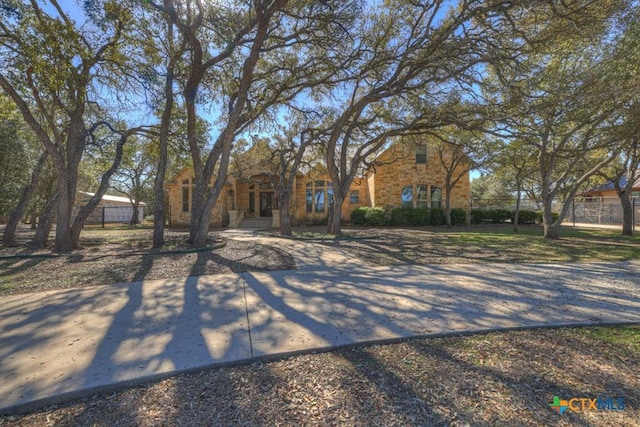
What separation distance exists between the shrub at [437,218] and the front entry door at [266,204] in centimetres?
1164

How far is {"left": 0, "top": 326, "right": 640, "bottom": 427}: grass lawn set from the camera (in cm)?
199

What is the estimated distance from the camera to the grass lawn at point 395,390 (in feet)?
6.54

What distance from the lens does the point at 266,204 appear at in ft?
76.7

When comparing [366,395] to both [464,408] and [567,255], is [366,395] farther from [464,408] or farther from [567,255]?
[567,255]

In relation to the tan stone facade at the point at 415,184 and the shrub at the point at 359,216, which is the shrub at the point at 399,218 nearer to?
the shrub at the point at 359,216

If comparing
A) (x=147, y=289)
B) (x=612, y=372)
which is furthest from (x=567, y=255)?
(x=147, y=289)

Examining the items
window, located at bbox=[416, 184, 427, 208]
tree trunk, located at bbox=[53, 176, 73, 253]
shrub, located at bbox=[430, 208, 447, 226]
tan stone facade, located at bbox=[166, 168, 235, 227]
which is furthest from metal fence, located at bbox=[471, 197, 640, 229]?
tree trunk, located at bbox=[53, 176, 73, 253]

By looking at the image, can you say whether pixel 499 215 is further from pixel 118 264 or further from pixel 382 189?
pixel 118 264

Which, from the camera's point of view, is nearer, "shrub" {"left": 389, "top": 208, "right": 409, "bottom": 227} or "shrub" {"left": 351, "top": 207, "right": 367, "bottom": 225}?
"shrub" {"left": 389, "top": 208, "right": 409, "bottom": 227}

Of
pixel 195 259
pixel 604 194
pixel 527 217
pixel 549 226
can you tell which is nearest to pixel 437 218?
pixel 549 226

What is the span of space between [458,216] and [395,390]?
66.1ft

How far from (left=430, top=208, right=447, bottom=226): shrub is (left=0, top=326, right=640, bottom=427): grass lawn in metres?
17.5

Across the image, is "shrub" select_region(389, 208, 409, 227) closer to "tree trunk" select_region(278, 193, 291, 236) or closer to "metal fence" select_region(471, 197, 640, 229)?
"metal fence" select_region(471, 197, 640, 229)

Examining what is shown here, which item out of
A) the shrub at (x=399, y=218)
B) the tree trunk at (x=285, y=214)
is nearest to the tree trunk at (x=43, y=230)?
the tree trunk at (x=285, y=214)
